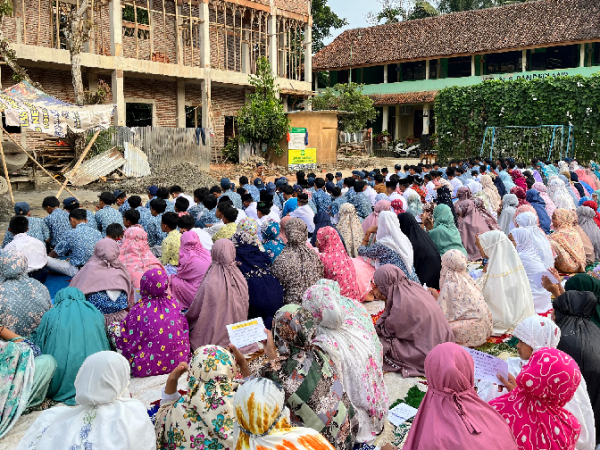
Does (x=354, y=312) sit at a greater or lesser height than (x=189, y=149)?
lesser

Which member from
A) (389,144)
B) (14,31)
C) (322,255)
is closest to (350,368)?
(322,255)

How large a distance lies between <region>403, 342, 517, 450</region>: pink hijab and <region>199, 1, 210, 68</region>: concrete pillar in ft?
58.6

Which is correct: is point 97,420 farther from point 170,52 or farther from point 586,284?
point 170,52

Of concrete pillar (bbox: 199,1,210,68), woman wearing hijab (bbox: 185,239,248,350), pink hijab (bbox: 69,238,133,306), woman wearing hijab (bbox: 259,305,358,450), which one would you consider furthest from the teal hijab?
concrete pillar (bbox: 199,1,210,68)

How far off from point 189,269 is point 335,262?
155 cm

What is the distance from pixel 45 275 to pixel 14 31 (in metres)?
11.9

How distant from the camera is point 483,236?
5.32m

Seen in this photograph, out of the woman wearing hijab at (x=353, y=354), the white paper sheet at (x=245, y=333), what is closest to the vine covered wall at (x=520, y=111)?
the woman wearing hijab at (x=353, y=354)

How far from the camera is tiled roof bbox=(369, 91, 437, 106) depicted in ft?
89.3

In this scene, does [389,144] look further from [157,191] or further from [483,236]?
[483,236]

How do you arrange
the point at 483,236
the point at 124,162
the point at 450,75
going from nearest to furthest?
the point at 483,236 < the point at 124,162 < the point at 450,75

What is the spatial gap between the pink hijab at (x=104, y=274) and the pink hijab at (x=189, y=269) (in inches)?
30.5

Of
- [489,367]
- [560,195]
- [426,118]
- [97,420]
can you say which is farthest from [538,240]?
[426,118]

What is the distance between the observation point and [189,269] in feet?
18.1
